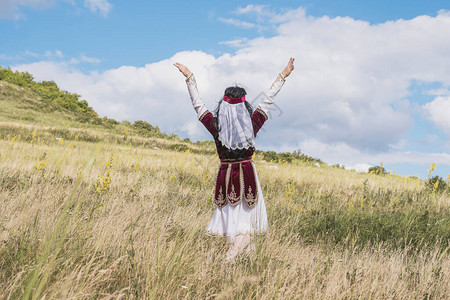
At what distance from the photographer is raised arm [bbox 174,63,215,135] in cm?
409

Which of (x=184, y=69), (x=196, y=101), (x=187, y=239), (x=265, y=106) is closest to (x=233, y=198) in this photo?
(x=265, y=106)

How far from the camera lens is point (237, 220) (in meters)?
3.96

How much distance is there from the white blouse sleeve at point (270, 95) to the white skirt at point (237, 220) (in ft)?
3.18

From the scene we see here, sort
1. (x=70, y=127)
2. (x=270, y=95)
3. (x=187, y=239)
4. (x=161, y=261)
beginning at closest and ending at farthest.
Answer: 1. (x=187, y=239)
2. (x=161, y=261)
3. (x=270, y=95)
4. (x=70, y=127)

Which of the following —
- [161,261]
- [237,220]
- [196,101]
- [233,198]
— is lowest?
[161,261]

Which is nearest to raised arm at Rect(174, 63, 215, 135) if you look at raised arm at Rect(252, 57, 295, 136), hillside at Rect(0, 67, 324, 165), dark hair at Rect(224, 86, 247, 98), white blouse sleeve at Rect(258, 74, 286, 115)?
dark hair at Rect(224, 86, 247, 98)

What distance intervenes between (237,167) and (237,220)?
649 millimetres

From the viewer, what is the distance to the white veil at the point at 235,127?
12.9 ft

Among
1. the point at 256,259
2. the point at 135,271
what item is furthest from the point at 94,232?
the point at 256,259

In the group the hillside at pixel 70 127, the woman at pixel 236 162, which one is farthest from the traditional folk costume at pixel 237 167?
the hillside at pixel 70 127

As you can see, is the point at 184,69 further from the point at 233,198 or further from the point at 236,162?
the point at 233,198

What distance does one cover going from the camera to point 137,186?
6.69 meters

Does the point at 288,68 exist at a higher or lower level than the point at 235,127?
higher

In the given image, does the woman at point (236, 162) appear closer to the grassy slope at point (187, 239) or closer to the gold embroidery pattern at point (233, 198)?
the gold embroidery pattern at point (233, 198)
